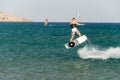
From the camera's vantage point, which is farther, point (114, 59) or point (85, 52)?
point (85, 52)

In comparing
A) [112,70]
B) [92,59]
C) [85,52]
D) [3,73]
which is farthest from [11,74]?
[85,52]

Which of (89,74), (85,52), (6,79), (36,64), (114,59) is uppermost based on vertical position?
(85,52)

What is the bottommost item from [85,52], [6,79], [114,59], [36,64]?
[6,79]

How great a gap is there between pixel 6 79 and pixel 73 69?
722 centimetres

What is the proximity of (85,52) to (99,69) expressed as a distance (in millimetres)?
12400

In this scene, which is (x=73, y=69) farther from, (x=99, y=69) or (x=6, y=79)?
(x=6, y=79)

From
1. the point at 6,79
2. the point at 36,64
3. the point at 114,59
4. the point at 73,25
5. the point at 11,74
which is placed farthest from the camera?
the point at 114,59

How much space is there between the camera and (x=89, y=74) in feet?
92.8

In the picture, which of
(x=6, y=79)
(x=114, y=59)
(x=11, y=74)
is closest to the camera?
(x=6, y=79)

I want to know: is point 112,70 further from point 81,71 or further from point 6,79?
point 6,79

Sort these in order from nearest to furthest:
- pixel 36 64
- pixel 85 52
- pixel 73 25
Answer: pixel 73 25 → pixel 36 64 → pixel 85 52

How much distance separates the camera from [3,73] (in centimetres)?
2812

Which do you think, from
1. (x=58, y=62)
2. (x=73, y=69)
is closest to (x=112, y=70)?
(x=73, y=69)

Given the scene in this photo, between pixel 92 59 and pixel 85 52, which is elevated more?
pixel 85 52
